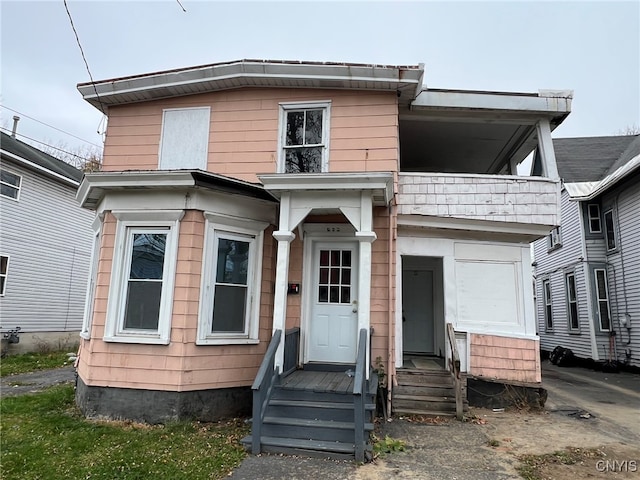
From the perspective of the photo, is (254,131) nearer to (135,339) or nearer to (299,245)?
(299,245)

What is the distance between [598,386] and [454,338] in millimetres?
5452

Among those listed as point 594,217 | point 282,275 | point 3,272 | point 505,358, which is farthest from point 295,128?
point 594,217

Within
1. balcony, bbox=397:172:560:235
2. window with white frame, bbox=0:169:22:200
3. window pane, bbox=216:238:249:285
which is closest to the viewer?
window pane, bbox=216:238:249:285

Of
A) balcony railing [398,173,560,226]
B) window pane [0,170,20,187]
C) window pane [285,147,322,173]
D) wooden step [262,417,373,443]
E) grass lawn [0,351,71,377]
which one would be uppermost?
window pane [0,170,20,187]

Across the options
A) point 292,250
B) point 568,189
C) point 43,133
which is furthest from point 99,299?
point 43,133

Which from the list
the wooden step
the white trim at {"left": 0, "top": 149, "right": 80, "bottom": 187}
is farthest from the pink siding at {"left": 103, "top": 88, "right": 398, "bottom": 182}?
the white trim at {"left": 0, "top": 149, "right": 80, "bottom": 187}

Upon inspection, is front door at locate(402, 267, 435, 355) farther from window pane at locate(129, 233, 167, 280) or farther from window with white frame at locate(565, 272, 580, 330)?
window with white frame at locate(565, 272, 580, 330)

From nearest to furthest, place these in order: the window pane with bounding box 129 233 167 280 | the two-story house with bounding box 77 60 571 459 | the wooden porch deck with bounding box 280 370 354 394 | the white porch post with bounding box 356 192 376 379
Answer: the wooden porch deck with bounding box 280 370 354 394 → the white porch post with bounding box 356 192 376 379 → the two-story house with bounding box 77 60 571 459 → the window pane with bounding box 129 233 167 280

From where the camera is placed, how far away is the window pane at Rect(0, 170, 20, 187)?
12094 mm

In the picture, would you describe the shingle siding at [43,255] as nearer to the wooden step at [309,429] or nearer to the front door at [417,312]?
the wooden step at [309,429]

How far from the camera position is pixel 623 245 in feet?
40.1

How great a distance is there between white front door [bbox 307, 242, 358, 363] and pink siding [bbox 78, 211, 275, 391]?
120 centimetres

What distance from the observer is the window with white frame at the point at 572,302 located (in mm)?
13891

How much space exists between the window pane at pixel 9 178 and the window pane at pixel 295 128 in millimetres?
10195
